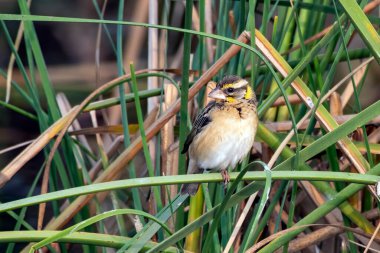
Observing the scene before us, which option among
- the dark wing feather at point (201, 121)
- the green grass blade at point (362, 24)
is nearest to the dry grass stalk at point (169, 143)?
the dark wing feather at point (201, 121)

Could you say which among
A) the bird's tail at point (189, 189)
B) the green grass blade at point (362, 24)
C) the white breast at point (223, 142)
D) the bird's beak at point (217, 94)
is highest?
the green grass blade at point (362, 24)

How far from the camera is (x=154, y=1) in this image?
A: 129 inches

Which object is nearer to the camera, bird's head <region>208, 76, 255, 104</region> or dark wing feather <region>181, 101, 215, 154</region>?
bird's head <region>208, 76, 255, 104</region>

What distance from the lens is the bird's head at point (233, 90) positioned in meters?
2.66

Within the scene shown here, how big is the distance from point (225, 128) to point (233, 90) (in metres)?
0.16

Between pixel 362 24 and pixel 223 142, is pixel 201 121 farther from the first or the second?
pixel 362 24

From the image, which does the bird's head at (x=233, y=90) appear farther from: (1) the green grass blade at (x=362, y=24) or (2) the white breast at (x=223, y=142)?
(1) the green grass blade at (x=362, y=24)

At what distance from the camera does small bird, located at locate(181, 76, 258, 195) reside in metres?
2.70

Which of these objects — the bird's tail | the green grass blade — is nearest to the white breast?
the bird's tail

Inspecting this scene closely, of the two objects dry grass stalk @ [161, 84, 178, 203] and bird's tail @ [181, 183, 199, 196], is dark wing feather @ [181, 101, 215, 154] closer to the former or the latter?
dry grass stalk @ [161, 84, 178, 203]

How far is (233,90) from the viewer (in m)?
2.68

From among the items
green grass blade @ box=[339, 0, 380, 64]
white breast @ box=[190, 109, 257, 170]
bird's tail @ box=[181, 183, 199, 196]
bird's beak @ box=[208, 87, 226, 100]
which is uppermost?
green grass blade @ box=[339, 0, 380, 64]

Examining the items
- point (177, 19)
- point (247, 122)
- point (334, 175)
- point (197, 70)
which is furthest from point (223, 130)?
point (177, 19)

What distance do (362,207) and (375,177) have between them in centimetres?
108
